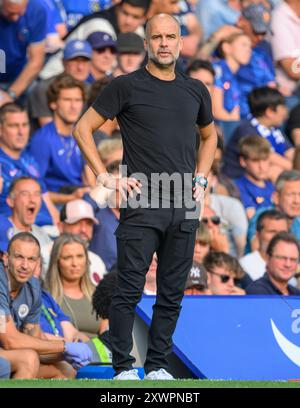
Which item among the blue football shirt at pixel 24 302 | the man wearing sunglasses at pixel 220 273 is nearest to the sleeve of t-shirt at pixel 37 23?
the man wearing sunglasses at pixel 220 273

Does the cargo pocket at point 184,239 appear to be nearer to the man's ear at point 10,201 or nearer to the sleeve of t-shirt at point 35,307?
the sleeve of t-shirt at point 35,307

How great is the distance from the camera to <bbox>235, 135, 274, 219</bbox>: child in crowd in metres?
12.5

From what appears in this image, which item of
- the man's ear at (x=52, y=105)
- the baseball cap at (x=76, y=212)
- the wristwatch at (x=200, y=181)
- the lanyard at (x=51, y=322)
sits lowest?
the lanyard at (x=51, y=322)

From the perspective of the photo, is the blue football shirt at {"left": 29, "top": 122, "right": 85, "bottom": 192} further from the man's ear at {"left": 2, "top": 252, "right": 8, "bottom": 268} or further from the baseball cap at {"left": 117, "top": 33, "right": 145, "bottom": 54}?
the man's ear at {"left": 2, "top": 252, "right": 8, "bottom": 268}

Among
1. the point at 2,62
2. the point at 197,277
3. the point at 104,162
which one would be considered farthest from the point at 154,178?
the point at 2,62

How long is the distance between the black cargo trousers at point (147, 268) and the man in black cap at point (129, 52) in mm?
5972

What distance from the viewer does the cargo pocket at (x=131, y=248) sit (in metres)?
6.91

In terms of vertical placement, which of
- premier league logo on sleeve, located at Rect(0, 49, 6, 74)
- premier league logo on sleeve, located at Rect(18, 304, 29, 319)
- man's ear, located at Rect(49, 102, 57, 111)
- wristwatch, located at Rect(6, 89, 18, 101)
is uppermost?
premier league logo on sleeve, located at Rect(0, 49, 6, 74)

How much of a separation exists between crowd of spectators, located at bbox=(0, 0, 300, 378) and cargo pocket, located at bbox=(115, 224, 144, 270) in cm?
162

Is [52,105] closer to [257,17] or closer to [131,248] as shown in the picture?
[257,17]

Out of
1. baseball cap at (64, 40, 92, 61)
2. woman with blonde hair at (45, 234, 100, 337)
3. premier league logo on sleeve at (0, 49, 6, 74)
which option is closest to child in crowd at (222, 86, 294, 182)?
baseball cap at (64, 40, 92, 61)

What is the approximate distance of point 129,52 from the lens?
12.8m

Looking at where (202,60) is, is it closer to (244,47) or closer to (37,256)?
(244,47)
